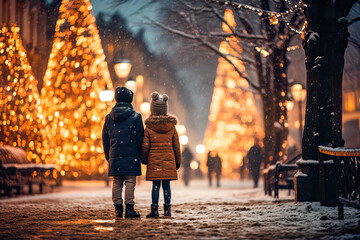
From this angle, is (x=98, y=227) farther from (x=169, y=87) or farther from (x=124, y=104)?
(x=169, y=87)

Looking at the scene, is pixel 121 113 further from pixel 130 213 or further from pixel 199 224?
pixel 199 224

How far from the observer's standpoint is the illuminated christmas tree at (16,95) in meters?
17.6

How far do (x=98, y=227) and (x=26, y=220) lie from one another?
5.64 feet

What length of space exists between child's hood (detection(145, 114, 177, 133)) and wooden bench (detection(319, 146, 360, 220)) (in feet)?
7.15

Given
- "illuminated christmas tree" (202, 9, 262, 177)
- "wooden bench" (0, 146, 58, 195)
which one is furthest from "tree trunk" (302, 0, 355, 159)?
"illuminated christmas tree" (202, 9, 262, 177)

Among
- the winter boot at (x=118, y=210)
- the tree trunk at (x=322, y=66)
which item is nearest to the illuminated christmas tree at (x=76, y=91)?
the tree trunk at (x=322, y=66)

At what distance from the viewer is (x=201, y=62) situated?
A: 24484 mm

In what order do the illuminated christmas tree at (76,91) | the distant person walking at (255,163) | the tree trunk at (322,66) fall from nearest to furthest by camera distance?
the tree trunk at (322,66) → the illuminated christmas tree at (76,91) → the distant person walking at (255,163)

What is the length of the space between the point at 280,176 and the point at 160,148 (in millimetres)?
7706

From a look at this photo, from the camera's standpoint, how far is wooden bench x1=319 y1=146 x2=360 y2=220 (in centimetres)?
796

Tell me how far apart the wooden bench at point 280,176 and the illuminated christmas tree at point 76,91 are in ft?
28.4

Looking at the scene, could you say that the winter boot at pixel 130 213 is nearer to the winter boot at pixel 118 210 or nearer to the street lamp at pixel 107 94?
the winter boot at pixel 118 210

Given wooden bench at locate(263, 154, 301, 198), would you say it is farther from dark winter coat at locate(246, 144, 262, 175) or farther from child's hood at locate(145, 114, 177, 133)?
dark winter coat at locate(246, 144, 262, 175)

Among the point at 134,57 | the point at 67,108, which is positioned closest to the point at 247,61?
the point at 67,108
